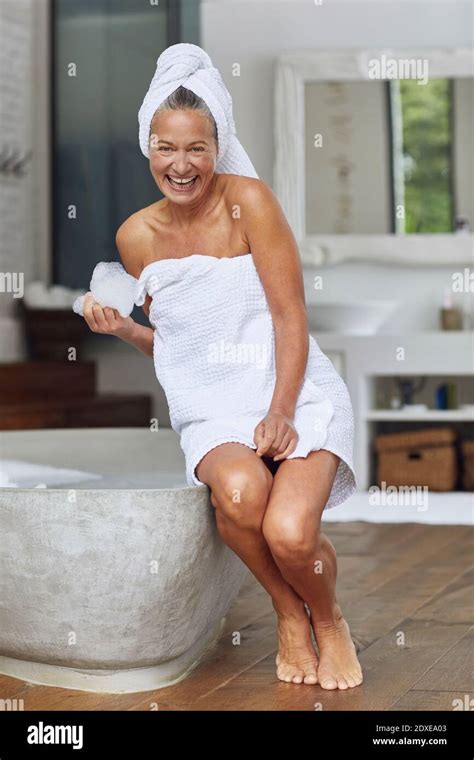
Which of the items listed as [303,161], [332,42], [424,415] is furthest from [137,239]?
[332,42]

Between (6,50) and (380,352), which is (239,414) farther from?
(6,50)

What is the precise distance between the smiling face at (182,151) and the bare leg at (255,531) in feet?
1.64

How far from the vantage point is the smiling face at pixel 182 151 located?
222 centimetres

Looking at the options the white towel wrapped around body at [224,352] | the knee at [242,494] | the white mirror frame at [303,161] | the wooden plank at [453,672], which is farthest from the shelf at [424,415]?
the knee at [242,494]

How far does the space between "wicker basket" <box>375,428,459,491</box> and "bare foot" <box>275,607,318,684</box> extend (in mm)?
2668

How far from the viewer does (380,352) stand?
484 cm

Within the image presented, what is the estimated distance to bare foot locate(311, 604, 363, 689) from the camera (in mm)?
2199

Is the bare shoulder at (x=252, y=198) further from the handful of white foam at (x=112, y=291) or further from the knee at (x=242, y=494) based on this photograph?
the knee at (x=242, y=494)

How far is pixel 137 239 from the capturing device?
243 cm

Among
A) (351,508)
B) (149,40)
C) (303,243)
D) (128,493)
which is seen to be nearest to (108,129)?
(149,40)

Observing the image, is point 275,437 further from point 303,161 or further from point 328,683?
point 303,161

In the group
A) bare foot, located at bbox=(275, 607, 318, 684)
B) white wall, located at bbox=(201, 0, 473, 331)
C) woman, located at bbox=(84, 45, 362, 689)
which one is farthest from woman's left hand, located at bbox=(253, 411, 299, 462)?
white wall, located at bbox=(201, 0, 473, 331)

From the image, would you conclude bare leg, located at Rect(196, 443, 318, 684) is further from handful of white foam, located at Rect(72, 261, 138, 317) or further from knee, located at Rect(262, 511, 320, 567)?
handful of white foam, located at Rect(72, 261, 138, 317)

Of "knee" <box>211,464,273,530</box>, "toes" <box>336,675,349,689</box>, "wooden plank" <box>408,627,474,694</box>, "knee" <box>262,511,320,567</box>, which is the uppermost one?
"knee" <box>211,464,273,530</box>
